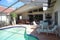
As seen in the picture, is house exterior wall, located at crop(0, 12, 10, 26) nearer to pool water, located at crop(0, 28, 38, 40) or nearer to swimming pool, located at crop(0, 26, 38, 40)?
swimming pool, located at crop(0, 26, 38, 40)

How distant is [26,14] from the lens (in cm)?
2578

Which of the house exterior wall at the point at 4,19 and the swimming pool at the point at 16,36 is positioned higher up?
the house exterior wall at the point at 4,19

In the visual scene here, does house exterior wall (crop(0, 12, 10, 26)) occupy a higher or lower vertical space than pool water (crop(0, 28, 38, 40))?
higher

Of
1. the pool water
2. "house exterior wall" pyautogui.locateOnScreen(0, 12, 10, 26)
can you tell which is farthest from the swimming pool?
"house exterior wall" pyautogui.locateOnScreen(0, 12, 10, 26)

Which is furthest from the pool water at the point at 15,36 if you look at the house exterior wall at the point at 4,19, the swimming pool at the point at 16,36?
the house exterior wall at the point at 4,19

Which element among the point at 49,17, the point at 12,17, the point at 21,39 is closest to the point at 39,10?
the point at 49,17

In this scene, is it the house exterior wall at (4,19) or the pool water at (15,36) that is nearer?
the pool water at (15,36)

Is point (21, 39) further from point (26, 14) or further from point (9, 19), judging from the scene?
point (26, 14)

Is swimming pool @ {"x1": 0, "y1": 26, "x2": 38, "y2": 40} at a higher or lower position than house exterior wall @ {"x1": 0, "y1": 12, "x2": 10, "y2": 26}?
lower

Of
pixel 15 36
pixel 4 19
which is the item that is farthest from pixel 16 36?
pixel 4 19

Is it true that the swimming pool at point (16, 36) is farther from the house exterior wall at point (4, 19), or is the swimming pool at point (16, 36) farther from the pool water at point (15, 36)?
the house exterior wall at point (4, 19)

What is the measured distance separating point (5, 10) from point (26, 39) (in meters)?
11.8

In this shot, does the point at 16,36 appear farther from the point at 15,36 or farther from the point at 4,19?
the point at 4,19

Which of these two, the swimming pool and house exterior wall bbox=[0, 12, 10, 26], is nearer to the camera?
the swimming pool
